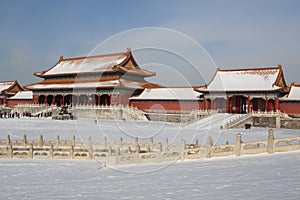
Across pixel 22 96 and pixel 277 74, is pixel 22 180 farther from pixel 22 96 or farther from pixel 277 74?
pixel 22 96

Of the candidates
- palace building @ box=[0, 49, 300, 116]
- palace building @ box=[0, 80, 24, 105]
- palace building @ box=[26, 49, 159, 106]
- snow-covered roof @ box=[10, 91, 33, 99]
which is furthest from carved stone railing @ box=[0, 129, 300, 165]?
palace building @ box=[0, 80, 24, 105]

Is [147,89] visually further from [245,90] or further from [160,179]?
[160,179]

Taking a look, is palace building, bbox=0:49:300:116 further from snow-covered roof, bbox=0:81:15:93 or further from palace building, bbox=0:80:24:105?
snow-covered roof, bbox=0:81:15:93

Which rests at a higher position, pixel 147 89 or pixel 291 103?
pixel 147 89

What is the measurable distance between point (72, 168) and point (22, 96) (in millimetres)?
47030

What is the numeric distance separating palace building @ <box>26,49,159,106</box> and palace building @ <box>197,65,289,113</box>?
9954 millimetres

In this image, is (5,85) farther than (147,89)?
Yes

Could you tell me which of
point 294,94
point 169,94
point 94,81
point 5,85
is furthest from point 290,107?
point 5,85

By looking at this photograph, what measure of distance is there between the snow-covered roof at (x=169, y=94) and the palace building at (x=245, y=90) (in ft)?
6.59

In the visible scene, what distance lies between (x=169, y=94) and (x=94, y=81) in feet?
37.3

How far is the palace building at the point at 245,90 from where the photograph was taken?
34.9 metres

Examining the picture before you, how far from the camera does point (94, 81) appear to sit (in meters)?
45.7

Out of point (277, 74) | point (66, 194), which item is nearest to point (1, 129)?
point (66, 194)

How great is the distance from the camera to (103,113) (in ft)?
133
